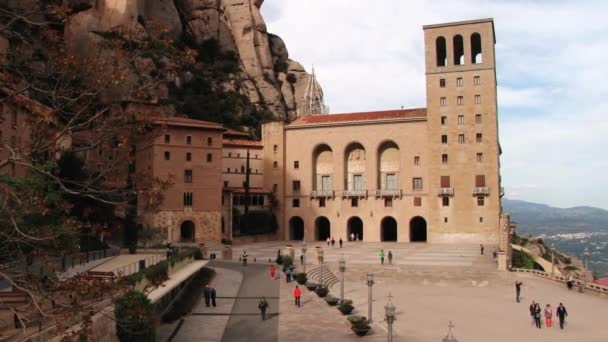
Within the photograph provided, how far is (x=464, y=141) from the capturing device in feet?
179

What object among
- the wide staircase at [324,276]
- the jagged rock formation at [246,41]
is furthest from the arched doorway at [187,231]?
the jagged rock formation at [246,41]

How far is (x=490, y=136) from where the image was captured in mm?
53688

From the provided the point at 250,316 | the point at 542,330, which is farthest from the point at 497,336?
the point at 250,316

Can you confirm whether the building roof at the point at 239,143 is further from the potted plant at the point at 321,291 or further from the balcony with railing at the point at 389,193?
the potted plant at the point at 321,291

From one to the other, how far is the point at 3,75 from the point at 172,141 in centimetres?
4184

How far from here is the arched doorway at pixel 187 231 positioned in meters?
51.8

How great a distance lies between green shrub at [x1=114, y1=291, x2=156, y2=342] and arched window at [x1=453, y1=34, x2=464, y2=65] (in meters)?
48.0

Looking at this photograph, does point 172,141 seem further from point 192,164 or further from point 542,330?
point 542,330

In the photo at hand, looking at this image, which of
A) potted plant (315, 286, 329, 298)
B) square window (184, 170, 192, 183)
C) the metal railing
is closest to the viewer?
potted plant (315, 286, 329, 298)

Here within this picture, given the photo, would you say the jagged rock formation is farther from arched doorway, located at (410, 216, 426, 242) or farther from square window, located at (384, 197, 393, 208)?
arched doorway, located at (410, 216, 426, 242)

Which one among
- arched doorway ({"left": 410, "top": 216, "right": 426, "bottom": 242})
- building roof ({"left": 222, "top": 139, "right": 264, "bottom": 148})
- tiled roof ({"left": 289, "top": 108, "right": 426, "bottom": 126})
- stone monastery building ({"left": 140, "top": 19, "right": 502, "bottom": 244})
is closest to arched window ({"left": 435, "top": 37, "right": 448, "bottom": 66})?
stone monastery building ({"left": 140, "top": 19, "right": 502, "bottom": 244})

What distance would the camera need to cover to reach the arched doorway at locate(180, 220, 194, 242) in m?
51.8

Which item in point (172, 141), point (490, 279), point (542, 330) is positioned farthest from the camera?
point (172, 141)

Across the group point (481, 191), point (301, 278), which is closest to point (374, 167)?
point (481, 191)
